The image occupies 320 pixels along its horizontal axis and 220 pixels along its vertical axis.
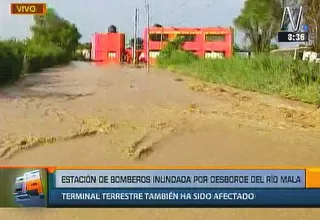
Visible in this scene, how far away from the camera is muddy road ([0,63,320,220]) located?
9.33 ft

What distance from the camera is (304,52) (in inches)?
113

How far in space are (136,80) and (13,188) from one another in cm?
66

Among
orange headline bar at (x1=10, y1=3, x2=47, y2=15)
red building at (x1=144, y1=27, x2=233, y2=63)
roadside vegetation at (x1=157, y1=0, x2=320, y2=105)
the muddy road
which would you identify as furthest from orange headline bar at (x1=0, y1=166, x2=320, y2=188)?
orange headline bar at (x1=10, y1=3, x2=47, y2=15)

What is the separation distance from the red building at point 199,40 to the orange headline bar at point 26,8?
0.43 metres

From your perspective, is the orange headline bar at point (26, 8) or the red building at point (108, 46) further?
the red building at point (108, 46)

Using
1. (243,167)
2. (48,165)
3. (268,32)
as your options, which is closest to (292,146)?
(243,167)

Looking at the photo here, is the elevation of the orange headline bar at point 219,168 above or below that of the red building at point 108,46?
below

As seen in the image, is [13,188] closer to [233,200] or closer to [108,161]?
[108,161]

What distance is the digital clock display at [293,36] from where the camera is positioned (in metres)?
2.81

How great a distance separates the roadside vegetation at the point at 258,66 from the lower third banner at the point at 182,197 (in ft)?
1.42

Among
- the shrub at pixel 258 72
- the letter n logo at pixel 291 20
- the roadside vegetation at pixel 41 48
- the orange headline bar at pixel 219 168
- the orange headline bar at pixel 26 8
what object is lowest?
the orange headline bar at pixel 219 168

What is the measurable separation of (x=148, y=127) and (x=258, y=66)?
20.2 inches

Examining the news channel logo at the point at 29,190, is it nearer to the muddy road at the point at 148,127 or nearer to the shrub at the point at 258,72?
the muddy road at the point at 148,127

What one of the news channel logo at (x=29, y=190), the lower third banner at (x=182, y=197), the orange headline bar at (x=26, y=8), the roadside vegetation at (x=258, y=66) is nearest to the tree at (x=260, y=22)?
the roadside vegetation at (x=258, y=66)
